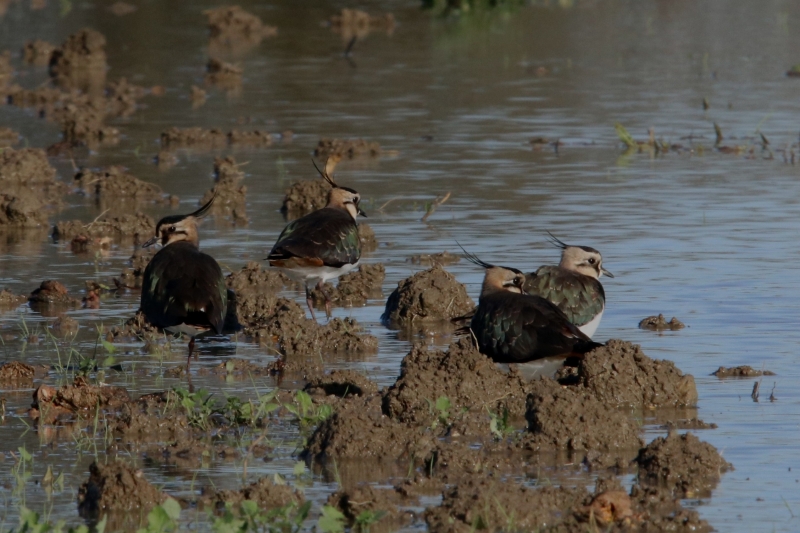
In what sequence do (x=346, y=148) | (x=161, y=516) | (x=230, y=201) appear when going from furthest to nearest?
(x=346, y=148)
(x=230, y=201)
(x=161, y=516)

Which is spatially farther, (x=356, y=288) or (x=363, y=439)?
(x=356, y=288)

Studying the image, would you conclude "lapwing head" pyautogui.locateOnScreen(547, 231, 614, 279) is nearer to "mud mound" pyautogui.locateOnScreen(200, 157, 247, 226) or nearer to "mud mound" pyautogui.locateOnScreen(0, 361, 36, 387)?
"mud mound" pyautogui.locateOnScreen(0, 361, 36, 387)

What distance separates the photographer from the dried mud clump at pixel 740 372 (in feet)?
27.3

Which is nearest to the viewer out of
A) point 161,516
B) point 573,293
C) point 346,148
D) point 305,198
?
point 161,516

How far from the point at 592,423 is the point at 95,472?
234cm

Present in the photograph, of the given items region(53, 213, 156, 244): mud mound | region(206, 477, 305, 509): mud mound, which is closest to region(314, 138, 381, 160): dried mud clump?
region(53, 213, 156, 244): mud mound

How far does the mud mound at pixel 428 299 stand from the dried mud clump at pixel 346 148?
650cm

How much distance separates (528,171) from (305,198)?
9.82ft

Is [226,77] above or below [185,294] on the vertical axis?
above

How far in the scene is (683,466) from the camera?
6402 mm

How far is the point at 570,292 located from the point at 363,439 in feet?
8.23

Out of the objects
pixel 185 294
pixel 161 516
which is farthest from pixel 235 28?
pixel 161 516

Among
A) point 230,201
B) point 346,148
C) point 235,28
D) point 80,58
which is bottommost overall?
point 230,201

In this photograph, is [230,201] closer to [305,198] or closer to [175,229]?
[305,198]
